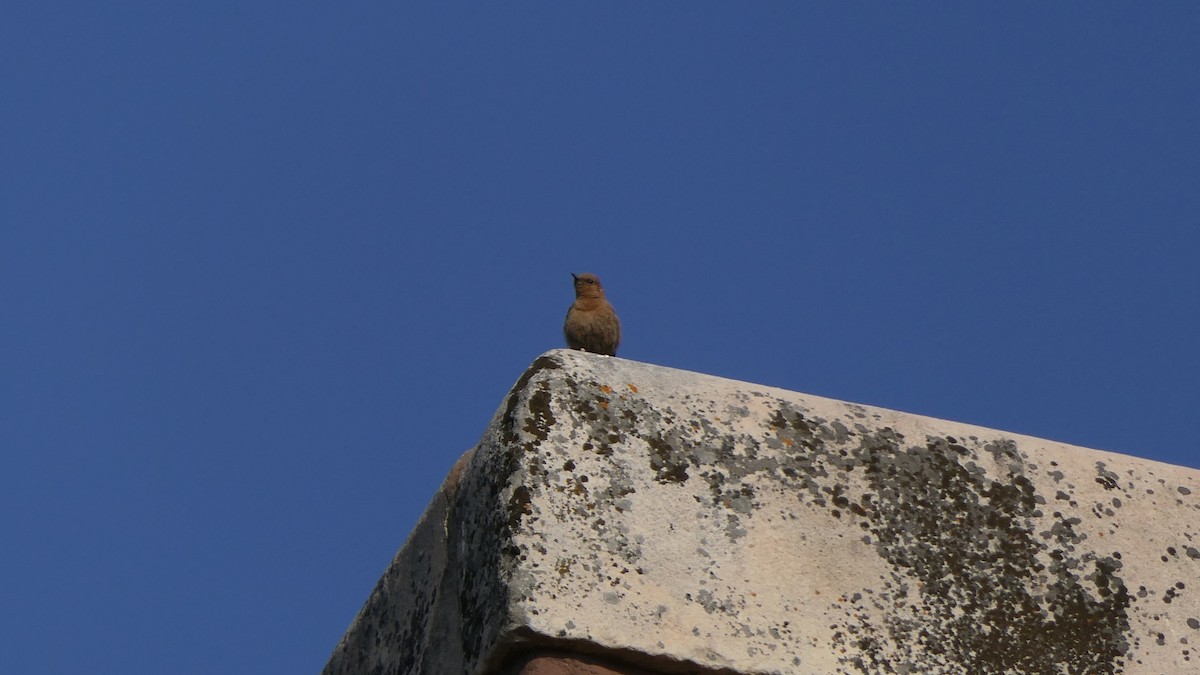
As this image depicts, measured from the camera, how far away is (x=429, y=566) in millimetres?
2775

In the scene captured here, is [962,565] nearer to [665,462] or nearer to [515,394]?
[665,462]

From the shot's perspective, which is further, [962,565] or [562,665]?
[962,565]

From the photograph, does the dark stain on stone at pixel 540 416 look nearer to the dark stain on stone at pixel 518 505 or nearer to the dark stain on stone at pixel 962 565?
the dark stain on stone at pixel 518 505

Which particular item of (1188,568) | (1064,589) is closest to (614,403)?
(1064,589)

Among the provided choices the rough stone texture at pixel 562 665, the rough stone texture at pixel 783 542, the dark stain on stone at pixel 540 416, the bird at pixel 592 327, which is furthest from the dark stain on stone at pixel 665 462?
the bird at pixel 592 327

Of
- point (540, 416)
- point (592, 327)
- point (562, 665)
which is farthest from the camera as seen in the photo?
point (592, 327)

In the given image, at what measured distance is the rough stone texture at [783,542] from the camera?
7.73 feet

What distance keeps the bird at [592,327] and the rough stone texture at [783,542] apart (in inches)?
185

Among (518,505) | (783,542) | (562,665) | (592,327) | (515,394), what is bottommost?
(562,665)

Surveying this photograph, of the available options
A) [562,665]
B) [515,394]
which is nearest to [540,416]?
[515,394]

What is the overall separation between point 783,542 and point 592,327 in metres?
5.14

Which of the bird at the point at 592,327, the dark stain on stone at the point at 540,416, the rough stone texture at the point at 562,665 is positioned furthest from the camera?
the bird at the point at 592,327

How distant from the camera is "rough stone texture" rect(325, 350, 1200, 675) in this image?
2.36 m

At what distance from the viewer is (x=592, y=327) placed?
7.60m
